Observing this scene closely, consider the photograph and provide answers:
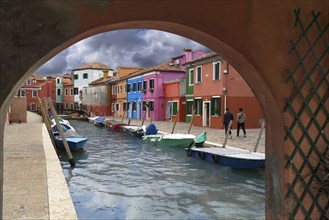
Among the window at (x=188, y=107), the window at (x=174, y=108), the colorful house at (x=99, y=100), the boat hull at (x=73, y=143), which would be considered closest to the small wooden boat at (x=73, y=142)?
the boat hull at (x=73, y=143)

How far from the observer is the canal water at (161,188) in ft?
25.3

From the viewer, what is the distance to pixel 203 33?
9.66 ft

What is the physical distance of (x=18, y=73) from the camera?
2537mm

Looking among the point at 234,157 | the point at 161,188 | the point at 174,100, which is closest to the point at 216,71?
the point at 174,100

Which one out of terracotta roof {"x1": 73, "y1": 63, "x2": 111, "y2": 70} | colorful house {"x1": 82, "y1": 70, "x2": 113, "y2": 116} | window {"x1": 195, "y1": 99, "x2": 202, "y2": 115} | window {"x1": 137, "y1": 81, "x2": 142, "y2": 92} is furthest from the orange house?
terracotta roof {"x1": 73, "y1": 63, "x2": 111, "y2": 70}

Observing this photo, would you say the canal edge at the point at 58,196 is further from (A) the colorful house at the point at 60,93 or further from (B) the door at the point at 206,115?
(A) the colorful house at the point at 60,93

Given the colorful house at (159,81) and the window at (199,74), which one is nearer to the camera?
the window at (199,74)

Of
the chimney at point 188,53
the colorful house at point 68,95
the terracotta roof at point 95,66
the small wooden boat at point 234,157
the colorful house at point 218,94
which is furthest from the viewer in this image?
the colorful house at point 68,95

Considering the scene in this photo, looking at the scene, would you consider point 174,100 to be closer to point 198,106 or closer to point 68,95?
point 198,106

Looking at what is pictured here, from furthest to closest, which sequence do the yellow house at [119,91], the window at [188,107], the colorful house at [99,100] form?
the colorful house at [99,100], the yellow house at [119,91], the window at [188,107]

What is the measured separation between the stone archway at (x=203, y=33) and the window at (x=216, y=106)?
18295 millimetres

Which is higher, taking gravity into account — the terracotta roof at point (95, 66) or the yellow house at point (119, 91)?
the terracotta roof at point (95, 66)

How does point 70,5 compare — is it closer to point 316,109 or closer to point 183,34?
point 183,34

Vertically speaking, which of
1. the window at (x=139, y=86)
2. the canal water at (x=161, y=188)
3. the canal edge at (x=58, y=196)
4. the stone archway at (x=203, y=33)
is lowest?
the canal water at (x=161, y=188)
